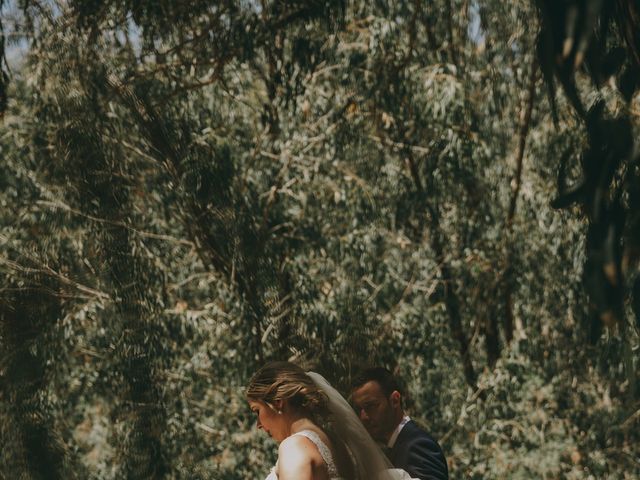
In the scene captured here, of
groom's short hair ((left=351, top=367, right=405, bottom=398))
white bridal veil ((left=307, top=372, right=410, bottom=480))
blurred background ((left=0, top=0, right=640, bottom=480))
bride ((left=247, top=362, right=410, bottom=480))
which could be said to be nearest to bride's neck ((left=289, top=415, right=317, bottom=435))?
bride ((left=247, top=362, right=410, bottom=480))

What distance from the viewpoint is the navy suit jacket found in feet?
11.1

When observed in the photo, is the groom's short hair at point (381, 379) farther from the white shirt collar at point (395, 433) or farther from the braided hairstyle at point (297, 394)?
the braided hairstyle at point (297, 394)

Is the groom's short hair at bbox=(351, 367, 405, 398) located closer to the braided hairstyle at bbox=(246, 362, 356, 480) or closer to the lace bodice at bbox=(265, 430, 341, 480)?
the braided hairstyle at bbox=(246, 362, 356, 480)

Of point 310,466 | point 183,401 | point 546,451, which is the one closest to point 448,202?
point 546,451

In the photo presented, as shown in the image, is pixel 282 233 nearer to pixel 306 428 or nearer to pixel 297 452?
pixel 306 428

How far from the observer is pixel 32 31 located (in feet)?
25.1

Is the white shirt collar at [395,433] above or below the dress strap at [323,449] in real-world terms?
above

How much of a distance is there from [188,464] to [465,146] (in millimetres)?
3416

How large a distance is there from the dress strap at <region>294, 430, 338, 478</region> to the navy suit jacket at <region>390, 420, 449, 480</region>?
18.7 inches

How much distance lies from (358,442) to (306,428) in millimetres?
292

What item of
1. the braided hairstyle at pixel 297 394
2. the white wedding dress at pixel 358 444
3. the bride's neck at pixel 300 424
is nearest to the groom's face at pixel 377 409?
the white wedding dress at pixel 358 444

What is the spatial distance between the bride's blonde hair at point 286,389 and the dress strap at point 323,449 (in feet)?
0.31

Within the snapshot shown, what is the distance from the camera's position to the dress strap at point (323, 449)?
296 centimetres

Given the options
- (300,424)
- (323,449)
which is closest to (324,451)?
(323,449)
